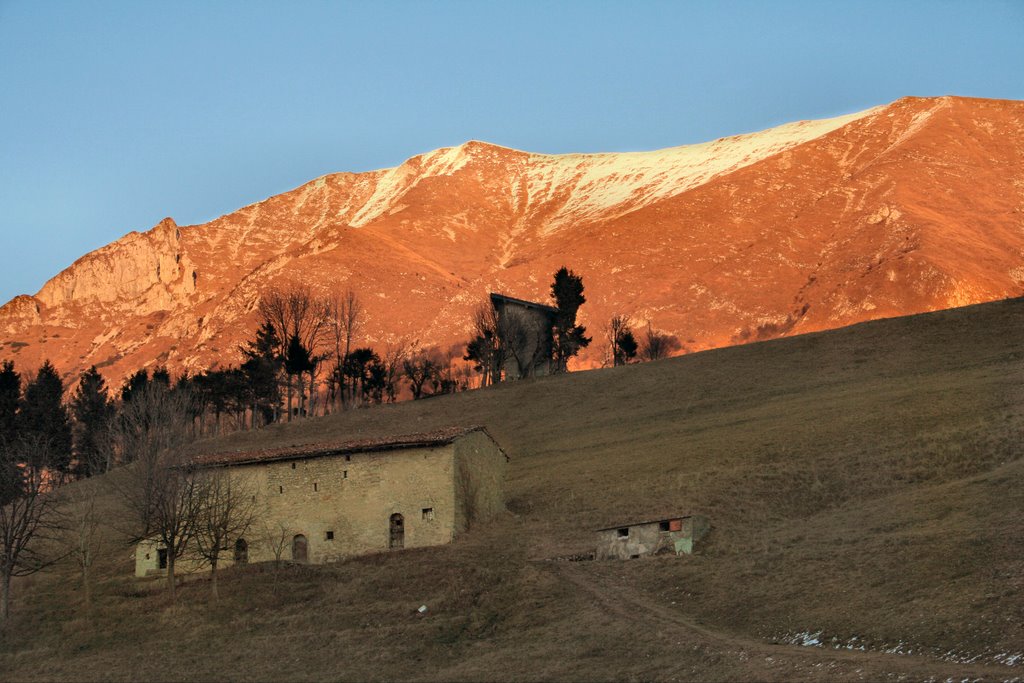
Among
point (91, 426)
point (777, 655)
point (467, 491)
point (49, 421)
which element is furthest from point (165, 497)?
point (91, 426)

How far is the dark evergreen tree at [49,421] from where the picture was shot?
86.4m

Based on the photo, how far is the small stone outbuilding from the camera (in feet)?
140

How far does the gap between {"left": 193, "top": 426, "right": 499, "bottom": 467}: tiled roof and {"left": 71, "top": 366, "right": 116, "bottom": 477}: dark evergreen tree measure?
1335 inches

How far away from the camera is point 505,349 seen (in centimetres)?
10800

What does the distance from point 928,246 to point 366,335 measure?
8376 cm

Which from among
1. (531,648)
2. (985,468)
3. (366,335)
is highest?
(366,335)

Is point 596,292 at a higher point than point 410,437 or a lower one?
higher

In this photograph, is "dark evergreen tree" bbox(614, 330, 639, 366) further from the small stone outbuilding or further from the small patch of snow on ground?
the small patch of snow on ground

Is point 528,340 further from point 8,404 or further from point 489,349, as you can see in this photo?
point 8,404

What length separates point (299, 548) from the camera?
4853 cm

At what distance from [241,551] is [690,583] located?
830 inches

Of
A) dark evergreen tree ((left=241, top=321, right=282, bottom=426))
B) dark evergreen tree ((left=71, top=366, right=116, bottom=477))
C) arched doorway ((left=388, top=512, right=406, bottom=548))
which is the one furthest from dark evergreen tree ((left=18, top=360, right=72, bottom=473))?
arched doorway ((left=388, top=512, right=406, bottom=548))

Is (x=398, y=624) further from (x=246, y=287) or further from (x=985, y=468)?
(x=246, y=287)

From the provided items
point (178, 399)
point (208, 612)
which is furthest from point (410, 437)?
point (178, 399)
